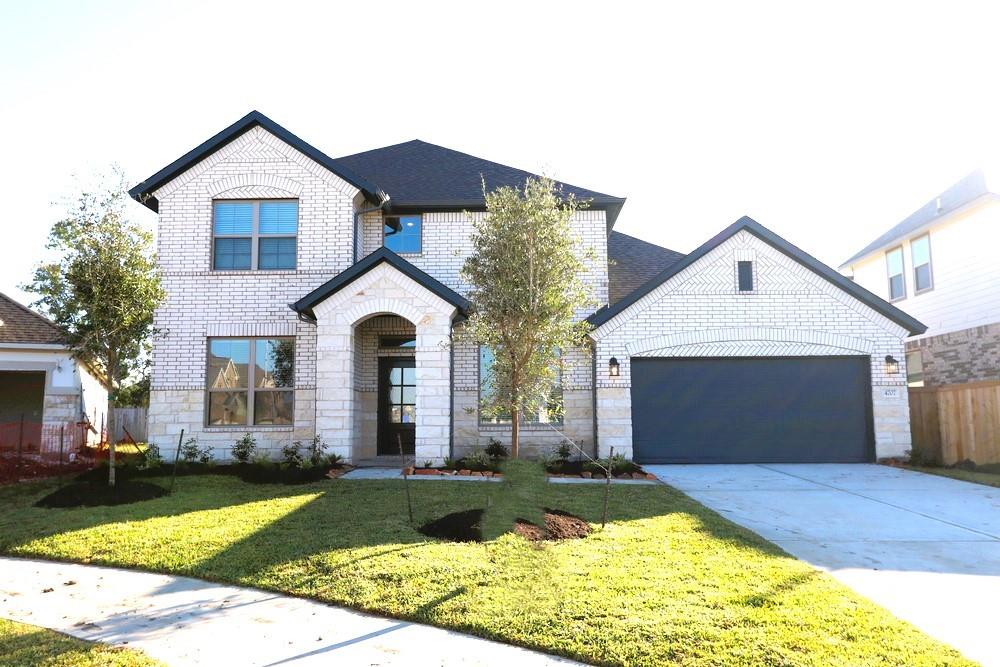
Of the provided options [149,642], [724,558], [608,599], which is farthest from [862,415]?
[149,642]

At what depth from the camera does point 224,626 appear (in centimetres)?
474

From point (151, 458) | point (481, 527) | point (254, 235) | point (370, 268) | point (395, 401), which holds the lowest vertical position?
point (481, 527)

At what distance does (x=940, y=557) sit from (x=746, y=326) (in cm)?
810

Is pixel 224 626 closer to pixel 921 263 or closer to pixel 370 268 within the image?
pixel 370 268

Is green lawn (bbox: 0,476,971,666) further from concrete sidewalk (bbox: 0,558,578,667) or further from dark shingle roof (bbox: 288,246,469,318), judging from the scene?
dark shingle roof (bbox: 288,246,469,318)

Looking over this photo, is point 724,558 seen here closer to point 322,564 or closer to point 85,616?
point 322,564

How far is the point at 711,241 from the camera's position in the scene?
14.3m

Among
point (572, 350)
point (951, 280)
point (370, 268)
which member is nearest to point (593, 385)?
point (572, 350)

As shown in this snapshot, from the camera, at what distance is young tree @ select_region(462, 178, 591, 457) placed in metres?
9.54

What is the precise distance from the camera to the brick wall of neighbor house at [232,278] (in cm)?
1405

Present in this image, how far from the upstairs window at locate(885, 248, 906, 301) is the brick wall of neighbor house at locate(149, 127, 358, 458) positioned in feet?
55.7

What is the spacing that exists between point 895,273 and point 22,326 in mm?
25746

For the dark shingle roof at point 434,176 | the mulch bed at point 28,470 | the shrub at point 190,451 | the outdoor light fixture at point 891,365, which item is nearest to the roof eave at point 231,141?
the dark shingle roof at point 434,176

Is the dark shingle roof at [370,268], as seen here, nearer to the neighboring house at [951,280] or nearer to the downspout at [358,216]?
the downspout at [358,216]
